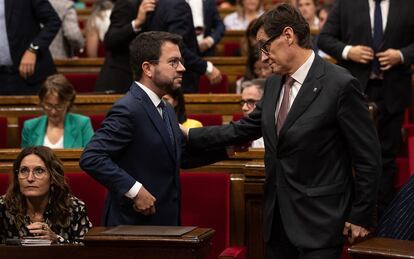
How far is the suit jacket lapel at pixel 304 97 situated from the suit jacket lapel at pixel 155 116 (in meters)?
0.36

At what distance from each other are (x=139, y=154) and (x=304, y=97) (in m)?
0.51

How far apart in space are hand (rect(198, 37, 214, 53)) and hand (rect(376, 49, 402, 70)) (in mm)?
1575

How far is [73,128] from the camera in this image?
3980 mm

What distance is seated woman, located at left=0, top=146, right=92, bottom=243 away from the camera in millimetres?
3025

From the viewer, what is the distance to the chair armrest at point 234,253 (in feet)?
9.59

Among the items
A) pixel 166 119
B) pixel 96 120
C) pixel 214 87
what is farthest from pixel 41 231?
pixel 214 87

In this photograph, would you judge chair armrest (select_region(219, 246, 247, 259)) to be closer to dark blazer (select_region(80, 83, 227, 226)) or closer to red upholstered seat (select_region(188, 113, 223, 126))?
dark blazer (select_region(80, 83, 227, 226))

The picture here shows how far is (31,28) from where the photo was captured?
470 centimetres

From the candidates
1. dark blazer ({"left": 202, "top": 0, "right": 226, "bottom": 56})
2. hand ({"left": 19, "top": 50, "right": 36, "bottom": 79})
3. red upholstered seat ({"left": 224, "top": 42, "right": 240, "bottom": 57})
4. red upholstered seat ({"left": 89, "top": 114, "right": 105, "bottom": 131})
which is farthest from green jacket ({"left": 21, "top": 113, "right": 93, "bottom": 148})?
red upholstered seat ({"left": 224, "top": 42, "right": 240, "bottom": 57})

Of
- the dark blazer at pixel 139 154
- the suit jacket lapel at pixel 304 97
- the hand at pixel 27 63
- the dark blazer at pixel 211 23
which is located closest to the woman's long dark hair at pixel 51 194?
the dark blazer at pixel 139 154

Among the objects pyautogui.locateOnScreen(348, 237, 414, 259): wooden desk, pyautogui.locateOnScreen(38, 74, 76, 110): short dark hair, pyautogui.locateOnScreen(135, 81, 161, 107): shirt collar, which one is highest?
pyautogui.locateOnScreen(135, 81, 161, 107): shirt collar

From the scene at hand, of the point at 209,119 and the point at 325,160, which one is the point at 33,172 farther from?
the point at 209,119

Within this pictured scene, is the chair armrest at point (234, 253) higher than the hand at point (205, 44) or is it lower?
lower

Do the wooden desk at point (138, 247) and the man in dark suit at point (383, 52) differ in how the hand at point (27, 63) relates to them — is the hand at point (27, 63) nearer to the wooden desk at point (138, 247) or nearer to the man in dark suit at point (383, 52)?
the man in dark suit at point (383, 52)
